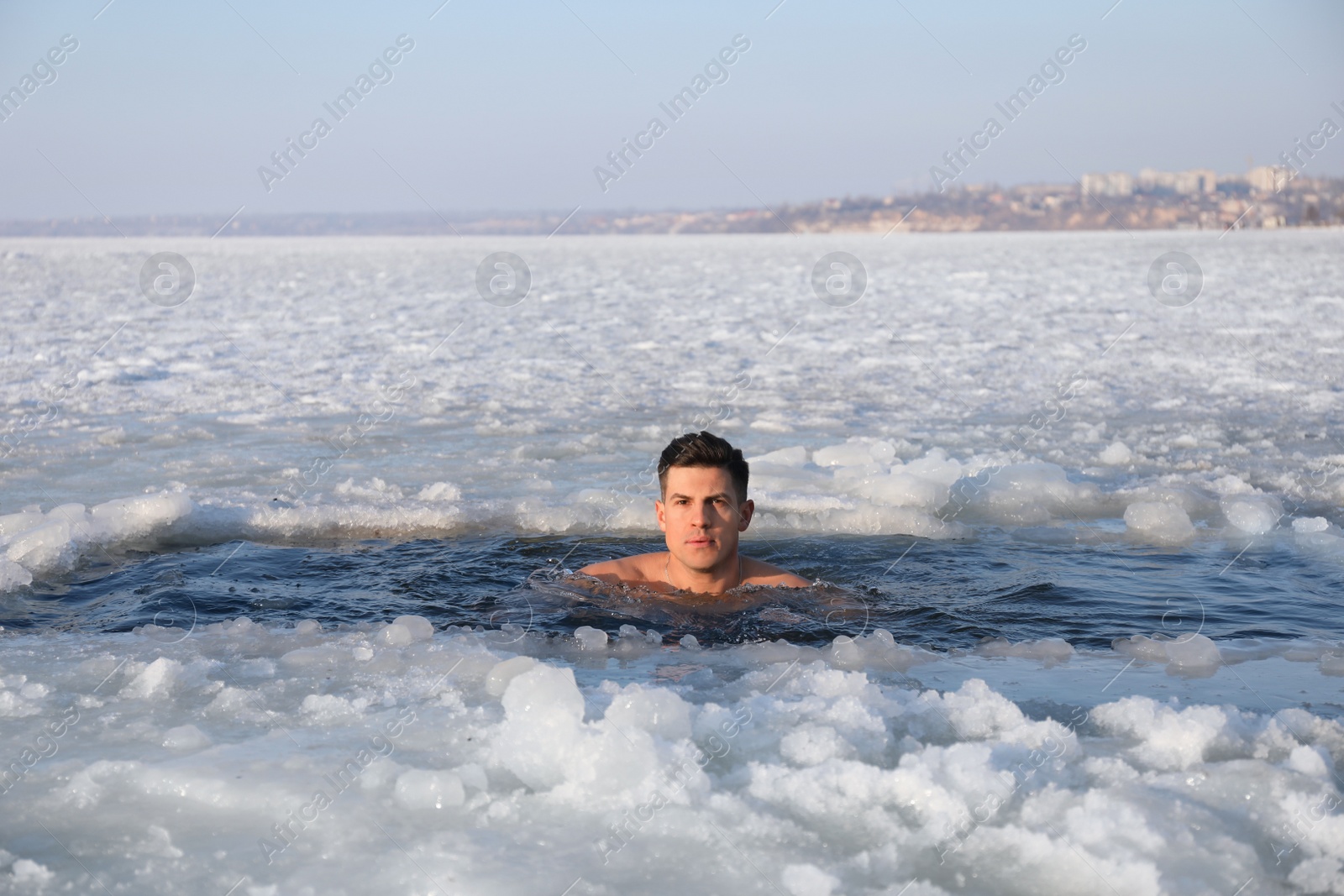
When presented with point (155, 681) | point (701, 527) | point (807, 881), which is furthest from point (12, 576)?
point (807, 881)

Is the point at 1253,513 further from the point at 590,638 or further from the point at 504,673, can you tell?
the point at 504,673

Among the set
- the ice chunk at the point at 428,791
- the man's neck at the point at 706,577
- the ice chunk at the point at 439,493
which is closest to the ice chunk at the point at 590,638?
the man's neck at the point at 706,577

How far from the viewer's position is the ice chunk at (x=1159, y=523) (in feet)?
18.0

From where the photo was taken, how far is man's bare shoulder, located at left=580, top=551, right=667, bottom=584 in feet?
15.7

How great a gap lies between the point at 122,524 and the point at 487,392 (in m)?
4.72

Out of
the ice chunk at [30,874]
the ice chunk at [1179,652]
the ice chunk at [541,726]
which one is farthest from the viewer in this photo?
the ice chunk at [1179,652]

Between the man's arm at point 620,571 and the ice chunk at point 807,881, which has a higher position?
the man's arm at point 620,571

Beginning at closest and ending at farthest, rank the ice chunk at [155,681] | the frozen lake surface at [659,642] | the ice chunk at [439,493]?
the frozen lake surface at [659,642]
the ice chunk at [155,681]
the ice chunk at [439,493]

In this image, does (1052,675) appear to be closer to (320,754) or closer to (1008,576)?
(1008,576)

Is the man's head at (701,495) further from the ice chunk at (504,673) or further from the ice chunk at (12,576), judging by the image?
the ice chunk at (12,576)

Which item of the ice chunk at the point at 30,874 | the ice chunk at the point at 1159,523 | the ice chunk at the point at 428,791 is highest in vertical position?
the ice chunk at the point at 1159,523

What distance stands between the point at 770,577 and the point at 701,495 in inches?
21.7

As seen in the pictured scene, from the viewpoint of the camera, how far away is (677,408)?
9.26 metres

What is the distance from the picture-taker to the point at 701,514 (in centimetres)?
446
